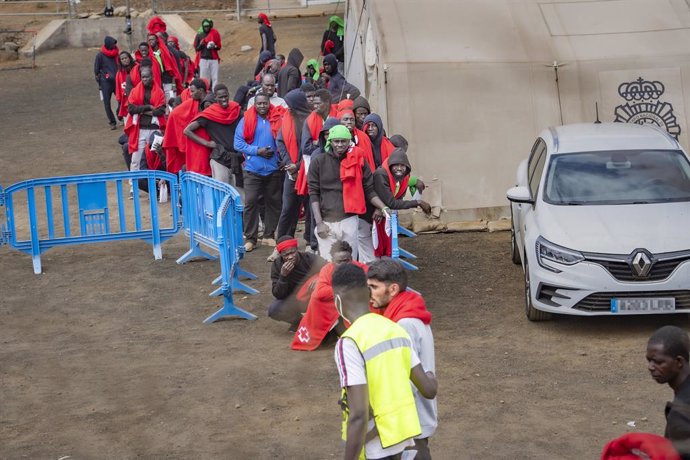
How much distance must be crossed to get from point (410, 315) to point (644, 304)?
15.8 ft

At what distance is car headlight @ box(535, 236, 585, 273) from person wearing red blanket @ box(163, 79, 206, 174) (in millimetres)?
6038

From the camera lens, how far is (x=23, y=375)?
10125mm

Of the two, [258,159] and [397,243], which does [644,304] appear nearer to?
[397,243]

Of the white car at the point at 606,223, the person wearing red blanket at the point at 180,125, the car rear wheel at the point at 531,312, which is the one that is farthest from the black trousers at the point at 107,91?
the car rear wheel at the point at 531,312

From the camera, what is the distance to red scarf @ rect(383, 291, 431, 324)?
6016 millimetres

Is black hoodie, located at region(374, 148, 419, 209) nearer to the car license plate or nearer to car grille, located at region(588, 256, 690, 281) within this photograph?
car grille, located at region(588, 256, 690, 281)

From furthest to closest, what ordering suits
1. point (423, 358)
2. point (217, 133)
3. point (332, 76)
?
point (332, 76)
point (217, 133)
point (423, 358)

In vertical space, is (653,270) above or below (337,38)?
below

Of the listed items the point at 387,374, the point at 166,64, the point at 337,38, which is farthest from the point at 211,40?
the point at 387,374

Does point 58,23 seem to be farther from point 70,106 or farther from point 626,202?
point 626,202

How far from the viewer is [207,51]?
25156mm

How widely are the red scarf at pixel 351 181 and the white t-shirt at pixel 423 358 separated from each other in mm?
5444

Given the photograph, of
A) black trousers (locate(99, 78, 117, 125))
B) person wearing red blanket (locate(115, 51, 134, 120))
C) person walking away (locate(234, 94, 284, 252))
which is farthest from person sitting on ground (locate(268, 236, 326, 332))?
black trousers (locate(99, 78, 117, 125))

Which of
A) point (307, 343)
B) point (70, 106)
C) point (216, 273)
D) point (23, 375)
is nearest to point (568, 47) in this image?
point (216, 273)
